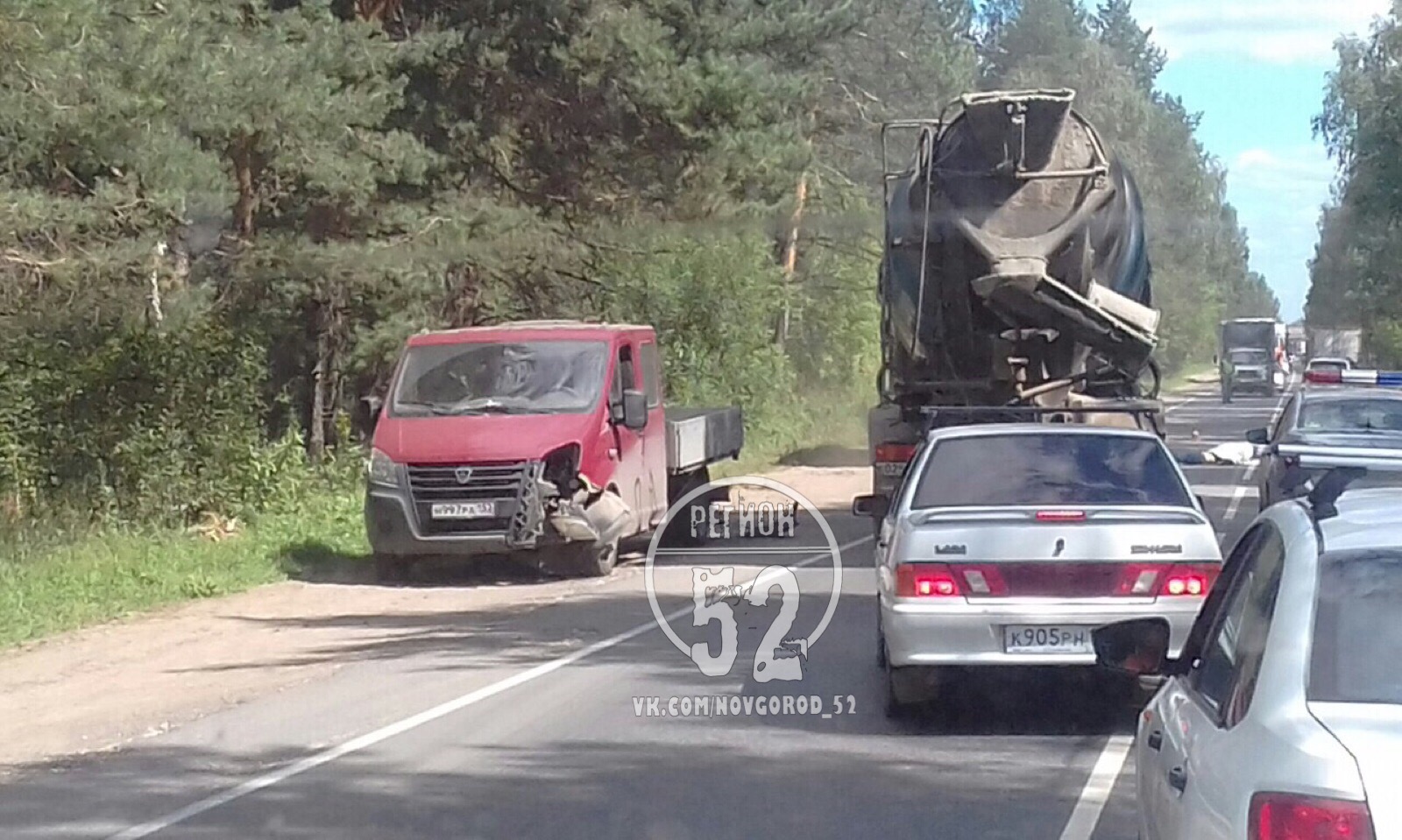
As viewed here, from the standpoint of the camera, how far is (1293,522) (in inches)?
194

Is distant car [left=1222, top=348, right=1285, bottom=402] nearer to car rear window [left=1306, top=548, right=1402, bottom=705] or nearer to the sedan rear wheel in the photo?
the sedan rear wheel

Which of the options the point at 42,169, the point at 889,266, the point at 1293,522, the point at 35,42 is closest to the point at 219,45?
the point at 42,169

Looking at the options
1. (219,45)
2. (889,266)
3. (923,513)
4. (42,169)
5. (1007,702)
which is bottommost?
(1007,702)

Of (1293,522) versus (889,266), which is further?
(889,266)

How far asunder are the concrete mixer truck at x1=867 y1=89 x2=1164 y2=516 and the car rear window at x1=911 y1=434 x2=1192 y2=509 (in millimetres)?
Answer: 4153

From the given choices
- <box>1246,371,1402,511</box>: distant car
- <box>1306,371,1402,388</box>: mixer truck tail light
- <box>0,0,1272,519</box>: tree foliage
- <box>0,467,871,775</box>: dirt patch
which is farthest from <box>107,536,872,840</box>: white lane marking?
<box>1306,371,1402,388</box>: mixer truck tail light

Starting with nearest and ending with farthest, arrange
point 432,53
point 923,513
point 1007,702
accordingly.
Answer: point 923,513 → point 1007,702 → point 432,53

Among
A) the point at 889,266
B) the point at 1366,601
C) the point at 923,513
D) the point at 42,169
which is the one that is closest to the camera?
the point at 1366,601

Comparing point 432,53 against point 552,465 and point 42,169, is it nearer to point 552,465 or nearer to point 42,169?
point 42,169

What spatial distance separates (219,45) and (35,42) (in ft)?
12.4

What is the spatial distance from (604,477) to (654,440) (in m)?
1.54

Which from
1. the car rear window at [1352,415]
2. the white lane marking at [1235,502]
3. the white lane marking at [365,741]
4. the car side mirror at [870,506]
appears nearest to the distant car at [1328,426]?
the car rear window at [1352,415]

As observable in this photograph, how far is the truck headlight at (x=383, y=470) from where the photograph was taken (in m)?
18.4

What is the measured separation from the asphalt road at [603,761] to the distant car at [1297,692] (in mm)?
2938
